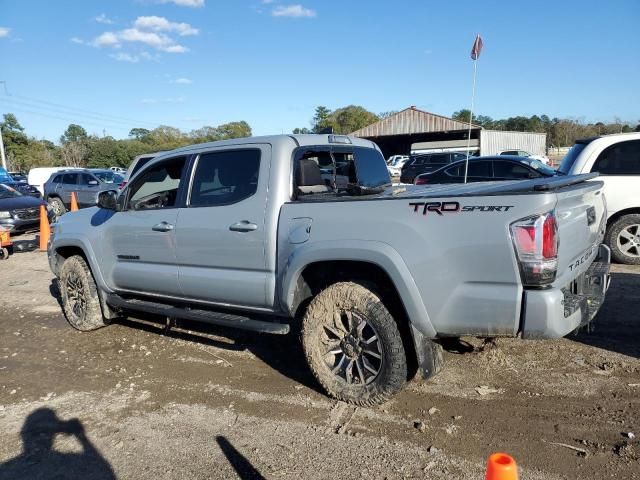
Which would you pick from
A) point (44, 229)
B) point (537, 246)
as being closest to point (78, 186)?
point (44, 229)

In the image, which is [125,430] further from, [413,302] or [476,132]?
[476,132]

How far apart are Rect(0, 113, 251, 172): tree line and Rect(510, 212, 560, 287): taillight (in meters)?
47.6

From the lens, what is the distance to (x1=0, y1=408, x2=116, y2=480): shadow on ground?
3049 mm

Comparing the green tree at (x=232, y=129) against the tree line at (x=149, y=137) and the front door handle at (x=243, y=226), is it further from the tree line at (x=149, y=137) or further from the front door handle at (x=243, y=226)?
the front door handle at (x=243, y=226)

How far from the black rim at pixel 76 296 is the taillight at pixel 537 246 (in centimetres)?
470

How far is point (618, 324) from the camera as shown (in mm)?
4980

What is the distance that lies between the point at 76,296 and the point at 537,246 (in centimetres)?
503

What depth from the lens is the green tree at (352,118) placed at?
88.9m

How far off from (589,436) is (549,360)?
1208mm

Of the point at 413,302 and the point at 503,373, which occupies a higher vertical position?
the point at 413,302

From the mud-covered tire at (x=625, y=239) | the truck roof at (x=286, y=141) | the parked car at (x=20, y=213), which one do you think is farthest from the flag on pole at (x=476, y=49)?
the parked car at (x=20, y=213)

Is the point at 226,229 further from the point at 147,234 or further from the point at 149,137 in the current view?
the point at 149,137

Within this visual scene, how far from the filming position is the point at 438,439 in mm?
3193

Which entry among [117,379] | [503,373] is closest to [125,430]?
[117,379]
